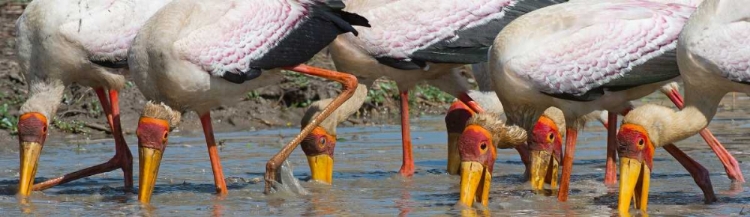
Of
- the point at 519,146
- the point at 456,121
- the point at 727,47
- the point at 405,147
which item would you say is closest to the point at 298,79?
the point at 456,121

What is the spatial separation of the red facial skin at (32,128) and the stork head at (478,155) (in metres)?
2.59

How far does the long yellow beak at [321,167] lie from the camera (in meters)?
9.66

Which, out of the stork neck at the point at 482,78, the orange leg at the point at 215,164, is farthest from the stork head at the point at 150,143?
the stork neck at the point at 482,78

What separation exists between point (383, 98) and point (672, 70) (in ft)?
15.8

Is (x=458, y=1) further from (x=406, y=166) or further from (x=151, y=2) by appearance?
(x=151, y=2)

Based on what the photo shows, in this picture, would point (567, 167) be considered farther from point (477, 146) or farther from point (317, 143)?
point (317, 143)

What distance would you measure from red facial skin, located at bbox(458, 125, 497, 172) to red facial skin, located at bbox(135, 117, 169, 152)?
1624 mm

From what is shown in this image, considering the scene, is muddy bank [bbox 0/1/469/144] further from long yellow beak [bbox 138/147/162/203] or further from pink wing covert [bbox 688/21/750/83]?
pink wing covert [bbox 688/21/750/83]

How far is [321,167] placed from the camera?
970 cm

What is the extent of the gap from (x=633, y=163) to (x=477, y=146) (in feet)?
2.59

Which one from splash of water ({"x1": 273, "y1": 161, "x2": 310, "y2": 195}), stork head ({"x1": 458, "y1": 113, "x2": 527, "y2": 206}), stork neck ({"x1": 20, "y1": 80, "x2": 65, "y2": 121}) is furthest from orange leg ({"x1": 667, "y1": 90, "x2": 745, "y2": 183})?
stork neck ({"x1": 20, "y1": 80, "x2": 65, "y2": 121})

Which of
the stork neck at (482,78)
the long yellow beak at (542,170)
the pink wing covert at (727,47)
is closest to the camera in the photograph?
the pink wing covert at (727,47)

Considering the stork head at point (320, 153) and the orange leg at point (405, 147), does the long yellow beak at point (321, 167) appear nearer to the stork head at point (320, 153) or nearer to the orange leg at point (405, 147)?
the stork head at point (320, 153)

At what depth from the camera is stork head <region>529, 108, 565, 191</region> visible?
29.9 feet
